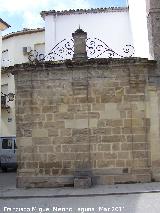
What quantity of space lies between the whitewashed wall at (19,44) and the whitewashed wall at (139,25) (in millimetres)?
8340

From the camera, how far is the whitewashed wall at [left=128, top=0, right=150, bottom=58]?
48.5ft

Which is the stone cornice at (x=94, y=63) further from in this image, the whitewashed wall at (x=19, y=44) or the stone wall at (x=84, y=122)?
the whitewashed wall at (x=19, y=44)

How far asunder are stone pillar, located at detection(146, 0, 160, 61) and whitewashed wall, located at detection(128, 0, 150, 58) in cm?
162

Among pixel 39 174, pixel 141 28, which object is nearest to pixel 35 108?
pixel 39 174

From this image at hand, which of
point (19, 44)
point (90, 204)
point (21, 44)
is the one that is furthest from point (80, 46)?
point (19, 44)

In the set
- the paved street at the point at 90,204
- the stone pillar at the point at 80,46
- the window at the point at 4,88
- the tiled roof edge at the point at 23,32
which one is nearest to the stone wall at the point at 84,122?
the stone pillar at the point at 80,46

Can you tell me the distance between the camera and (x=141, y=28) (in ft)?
53.3

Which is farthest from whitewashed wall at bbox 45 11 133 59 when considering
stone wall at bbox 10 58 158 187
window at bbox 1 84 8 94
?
stone wall at bbox 10 58 158 187

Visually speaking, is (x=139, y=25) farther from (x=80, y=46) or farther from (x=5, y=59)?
(x=5, y=59)

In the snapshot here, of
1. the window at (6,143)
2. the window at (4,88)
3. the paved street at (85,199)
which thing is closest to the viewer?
the paved street at (85,199)

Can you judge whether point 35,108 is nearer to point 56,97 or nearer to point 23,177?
point 56,97

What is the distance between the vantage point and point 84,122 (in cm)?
1143

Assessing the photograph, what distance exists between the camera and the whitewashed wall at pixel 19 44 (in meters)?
25.8

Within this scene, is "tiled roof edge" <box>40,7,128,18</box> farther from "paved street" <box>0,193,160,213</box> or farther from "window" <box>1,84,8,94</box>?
"paved street" <box>0,193,160,213</box>
